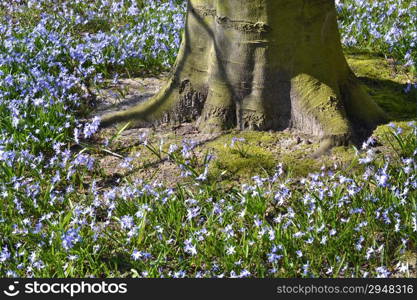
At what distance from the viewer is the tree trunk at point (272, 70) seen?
450cm

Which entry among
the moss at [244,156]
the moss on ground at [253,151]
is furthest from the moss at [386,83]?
the moss at [244,156]

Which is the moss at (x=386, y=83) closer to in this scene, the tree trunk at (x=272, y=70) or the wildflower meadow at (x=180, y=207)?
the wildflower meadow at (x=180, y=207)

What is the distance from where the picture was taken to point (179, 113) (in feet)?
17.1

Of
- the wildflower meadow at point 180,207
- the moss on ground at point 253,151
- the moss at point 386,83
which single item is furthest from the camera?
the moss at point 386,83

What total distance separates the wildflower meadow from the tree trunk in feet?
0.86

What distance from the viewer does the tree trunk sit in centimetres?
450

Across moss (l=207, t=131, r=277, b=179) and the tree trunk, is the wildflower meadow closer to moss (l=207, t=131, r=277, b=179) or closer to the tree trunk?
moss (l=207, t=131, r=277, b=179)

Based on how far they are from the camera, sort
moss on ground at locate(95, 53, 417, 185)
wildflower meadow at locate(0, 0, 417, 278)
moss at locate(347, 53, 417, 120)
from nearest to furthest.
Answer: wildflower meadow at locate(0, 0, 417, 278) → moss on ground at locate(95, 53, 417, 185) → moss at locate(347, 53, 417, 120)

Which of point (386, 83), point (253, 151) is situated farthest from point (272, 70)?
point (386, 83)

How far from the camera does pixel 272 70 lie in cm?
465

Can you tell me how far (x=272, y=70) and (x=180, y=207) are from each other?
50.5 inches

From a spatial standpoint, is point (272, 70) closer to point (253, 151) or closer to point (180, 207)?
point (253, 151)

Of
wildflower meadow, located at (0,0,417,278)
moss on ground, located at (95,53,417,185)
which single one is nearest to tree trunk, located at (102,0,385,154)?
moss on ground, located at (95,53,417,185)

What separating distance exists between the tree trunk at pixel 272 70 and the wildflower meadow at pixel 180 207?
26 centimetres
